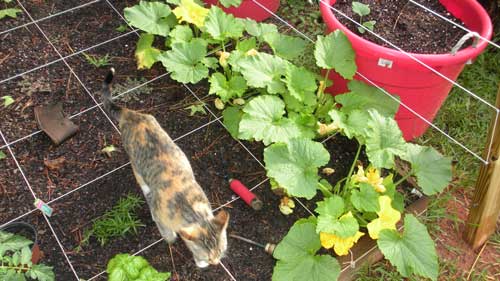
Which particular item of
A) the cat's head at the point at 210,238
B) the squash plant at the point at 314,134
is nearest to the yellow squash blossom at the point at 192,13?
the squash plant at the point at 314,134

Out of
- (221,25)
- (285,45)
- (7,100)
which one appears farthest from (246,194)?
(7,100)

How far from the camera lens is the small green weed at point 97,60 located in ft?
11.7

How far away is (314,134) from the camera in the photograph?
9.24ft

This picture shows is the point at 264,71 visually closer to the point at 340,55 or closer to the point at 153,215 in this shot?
the point at 340,55

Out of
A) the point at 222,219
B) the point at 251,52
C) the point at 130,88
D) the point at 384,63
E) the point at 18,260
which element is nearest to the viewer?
the point at 18,260

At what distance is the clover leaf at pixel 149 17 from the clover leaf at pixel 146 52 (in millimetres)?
179

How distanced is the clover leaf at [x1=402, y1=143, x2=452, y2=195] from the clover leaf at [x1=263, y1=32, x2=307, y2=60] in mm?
974

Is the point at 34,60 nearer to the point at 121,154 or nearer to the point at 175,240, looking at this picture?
the point at 121,154

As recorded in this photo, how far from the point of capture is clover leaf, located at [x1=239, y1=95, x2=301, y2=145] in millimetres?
2604

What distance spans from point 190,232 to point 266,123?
788 millimetres

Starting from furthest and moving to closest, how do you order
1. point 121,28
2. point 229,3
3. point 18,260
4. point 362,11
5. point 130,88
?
1. point 121,28
2. point 130,88
3. point 229,3
4. point 362,11
5. point 18,260

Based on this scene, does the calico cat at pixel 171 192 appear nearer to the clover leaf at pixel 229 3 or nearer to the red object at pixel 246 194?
the red object at pixel 246 194

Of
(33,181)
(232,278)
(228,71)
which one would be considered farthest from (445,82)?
(33,181)

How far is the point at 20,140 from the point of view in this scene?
3.13m
